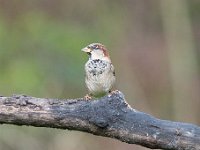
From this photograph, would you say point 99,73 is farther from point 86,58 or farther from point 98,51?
point 86,58

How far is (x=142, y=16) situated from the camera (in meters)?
15.2

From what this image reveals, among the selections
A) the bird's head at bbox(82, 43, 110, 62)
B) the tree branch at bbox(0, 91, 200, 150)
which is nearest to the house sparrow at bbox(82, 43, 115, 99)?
the bird's head at bbox(82, 43, 110, 62)

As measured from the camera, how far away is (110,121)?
14.1 feet

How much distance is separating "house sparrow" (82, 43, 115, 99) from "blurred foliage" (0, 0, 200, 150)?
4.65 meters

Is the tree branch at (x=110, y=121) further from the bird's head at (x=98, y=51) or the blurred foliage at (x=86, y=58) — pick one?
the blurred foliage at (x=86, y=58)

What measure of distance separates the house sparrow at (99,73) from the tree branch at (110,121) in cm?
86

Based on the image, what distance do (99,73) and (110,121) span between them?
997 mm

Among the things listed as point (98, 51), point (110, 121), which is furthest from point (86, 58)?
point (110, 121)

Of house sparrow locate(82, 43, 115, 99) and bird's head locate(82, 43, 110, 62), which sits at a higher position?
bird's head locate(82, 43, 110, 62)

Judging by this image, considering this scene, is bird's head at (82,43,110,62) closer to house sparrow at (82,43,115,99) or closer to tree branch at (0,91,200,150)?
house sparrow at (82,43,115,99)

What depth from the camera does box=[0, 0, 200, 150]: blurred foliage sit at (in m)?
10.7

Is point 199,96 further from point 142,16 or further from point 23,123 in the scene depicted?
point 23,123

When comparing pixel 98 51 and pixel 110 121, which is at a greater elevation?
pixel 98 51

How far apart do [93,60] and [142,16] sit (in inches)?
396
